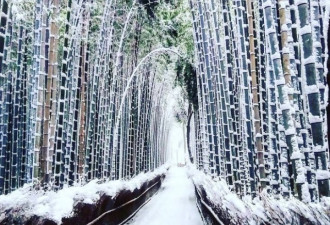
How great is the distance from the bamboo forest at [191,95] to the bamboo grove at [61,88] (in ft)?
0.08

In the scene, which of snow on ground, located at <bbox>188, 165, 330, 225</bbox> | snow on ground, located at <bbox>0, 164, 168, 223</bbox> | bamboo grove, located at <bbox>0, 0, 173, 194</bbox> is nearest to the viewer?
snow on ground, located at <bbox>188, 165, 330, 225</bbox>

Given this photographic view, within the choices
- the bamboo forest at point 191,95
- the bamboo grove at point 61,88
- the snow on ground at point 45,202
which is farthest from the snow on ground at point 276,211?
the bamboo grove at point 61,88

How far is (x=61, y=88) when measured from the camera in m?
4.56

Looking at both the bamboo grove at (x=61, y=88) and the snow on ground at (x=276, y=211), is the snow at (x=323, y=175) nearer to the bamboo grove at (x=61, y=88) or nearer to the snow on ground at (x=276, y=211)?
the snow on ground at (x=276, y=211)

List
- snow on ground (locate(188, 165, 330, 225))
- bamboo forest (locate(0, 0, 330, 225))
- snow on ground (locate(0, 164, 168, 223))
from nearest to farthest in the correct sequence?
snow on ground (locate(188, 165, 330, 225)) → bamboo forest (locate(0, 0, 330, 225)) → snow on ground (locate(0, 164, 168, 223))

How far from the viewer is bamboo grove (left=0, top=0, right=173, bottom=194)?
4.31 m

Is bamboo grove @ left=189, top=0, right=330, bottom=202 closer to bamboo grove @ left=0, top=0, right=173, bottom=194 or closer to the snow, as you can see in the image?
the snow

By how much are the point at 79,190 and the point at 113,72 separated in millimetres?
3326

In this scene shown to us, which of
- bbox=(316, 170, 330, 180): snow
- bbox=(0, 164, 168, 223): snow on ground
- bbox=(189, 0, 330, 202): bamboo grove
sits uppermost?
bbox=(189, 0, 330, 202): bamboo grove

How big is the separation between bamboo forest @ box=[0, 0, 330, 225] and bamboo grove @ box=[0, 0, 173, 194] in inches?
0.9

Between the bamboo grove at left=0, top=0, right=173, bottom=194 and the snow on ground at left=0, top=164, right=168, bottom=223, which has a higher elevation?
the bamboo grove at left=0, top=0, right=173, bottom=194

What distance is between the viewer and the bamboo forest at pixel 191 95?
2.18 meters

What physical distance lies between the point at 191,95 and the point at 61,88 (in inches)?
228

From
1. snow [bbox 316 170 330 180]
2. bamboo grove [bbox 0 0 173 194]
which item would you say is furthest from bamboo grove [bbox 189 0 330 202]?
bamboo grove [bbox 0 0 173 194]
